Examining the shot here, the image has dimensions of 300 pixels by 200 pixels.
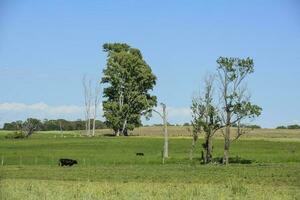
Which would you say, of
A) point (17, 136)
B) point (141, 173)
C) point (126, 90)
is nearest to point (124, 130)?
point (126, 90)

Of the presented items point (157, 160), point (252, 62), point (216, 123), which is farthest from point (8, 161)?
point (252, 62)

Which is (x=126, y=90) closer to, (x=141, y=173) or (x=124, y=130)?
(x=124, y=130)

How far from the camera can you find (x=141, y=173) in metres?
41.4

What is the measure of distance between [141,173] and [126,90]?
2769 inches

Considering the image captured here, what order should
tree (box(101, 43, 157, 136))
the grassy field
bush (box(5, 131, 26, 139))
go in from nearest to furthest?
the grassy field → tree (box(101, 43, 157, 136)) → bush (box(5, 131, 26, 139))

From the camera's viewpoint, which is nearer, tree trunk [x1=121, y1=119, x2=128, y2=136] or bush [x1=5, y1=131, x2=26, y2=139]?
tree trunk [x1=121, y1=119, x2=128, y2=136]

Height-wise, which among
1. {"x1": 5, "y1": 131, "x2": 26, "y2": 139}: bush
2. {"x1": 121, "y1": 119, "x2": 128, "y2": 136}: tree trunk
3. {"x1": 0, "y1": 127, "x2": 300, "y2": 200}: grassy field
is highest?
{"x1": 121, "y1": 119, "x2": 128, "y2": 136}: tree trunk

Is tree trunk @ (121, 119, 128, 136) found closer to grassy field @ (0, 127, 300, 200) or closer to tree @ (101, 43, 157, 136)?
tree @ (101, 43, 157, 136)

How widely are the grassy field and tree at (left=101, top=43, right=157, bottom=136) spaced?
12.6m

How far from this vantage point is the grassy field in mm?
23692

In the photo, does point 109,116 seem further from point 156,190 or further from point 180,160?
point 156,190

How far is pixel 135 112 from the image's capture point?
11188cm

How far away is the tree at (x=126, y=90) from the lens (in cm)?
10894

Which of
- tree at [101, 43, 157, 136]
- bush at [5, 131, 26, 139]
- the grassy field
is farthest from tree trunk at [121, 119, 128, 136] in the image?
bush at [5, 131, 26, 139]
